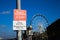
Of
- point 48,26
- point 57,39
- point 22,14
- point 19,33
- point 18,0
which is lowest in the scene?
point 19,33

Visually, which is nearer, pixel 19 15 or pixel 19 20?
pixel 19 15

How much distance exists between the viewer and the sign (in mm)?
12641

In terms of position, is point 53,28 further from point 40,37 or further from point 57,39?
point 40,37

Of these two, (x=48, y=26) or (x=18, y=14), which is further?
(x=48, y=26)

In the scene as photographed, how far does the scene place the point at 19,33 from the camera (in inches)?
515

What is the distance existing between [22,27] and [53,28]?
43.7 meters

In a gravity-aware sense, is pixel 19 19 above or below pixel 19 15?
below

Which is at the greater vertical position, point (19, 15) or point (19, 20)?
point (19, 15)

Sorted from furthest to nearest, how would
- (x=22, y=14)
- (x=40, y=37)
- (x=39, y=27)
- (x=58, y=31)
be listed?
(x=40, y=37), (x=39, y=27), (x=58, y=31), (x=22, y=14)

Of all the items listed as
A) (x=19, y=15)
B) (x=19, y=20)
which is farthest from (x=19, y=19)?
(x=19, y=15)

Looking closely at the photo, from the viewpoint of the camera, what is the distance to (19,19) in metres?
12.7

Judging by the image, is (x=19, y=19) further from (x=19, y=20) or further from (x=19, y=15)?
(x=19, y=15)

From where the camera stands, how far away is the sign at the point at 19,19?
12641mm

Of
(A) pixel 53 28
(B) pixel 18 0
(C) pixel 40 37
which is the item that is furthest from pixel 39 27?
(B) pixel 18 0
